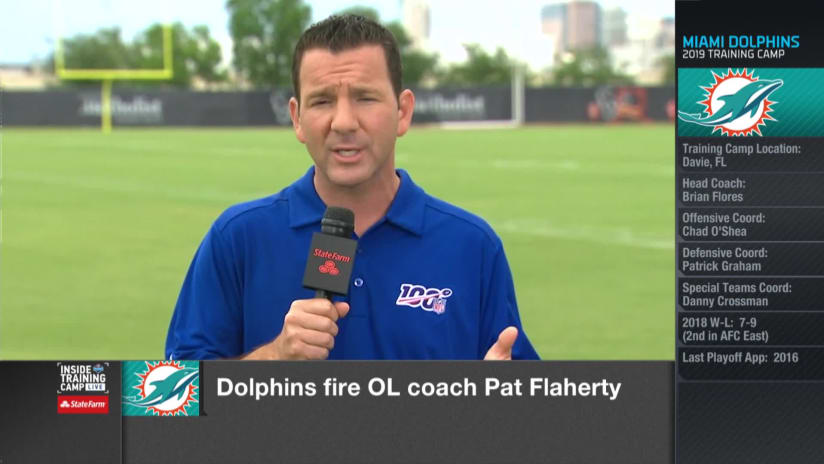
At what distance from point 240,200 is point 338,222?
12234 mm

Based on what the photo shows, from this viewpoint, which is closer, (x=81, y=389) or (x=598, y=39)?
(x=81, y=389)

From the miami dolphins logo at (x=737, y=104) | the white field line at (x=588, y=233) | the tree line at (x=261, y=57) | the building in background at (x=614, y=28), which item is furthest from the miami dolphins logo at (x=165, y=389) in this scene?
the building in background at (x=614, y=28)

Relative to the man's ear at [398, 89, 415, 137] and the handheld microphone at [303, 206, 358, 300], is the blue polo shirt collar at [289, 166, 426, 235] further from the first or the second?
the handheld microphone at [303, 206, 358, 300]

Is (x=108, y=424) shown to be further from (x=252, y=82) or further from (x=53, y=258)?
(x=252, y=82)

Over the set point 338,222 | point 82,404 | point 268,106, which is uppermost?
point 268,106

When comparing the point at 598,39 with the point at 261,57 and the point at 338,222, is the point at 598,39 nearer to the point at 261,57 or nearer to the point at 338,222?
the point at 261,57

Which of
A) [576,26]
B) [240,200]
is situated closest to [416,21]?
[576,26]

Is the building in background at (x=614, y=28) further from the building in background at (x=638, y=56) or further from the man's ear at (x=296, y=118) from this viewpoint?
the man's ear at (x=296, y=118)

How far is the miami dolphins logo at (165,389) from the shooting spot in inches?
69.6

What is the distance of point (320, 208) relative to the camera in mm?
2098

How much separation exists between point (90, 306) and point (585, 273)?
3.40 meters

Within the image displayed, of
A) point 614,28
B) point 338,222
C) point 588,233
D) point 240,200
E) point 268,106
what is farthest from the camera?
point 614,28

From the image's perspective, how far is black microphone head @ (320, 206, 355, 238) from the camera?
6.13ft

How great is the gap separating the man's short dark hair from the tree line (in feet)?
104
